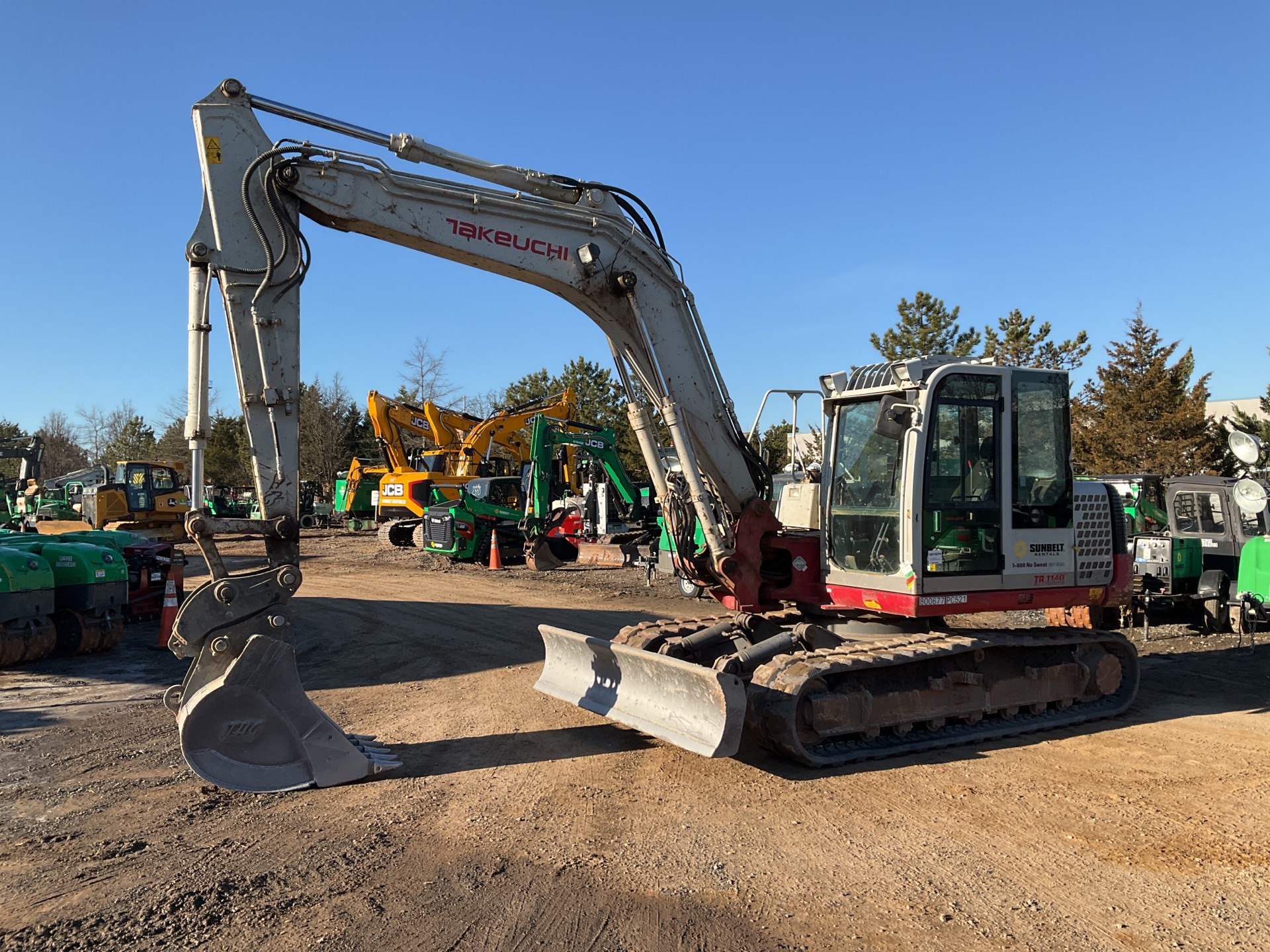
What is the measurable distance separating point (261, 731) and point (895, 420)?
4946 millimetres

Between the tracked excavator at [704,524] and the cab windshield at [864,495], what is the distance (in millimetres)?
21

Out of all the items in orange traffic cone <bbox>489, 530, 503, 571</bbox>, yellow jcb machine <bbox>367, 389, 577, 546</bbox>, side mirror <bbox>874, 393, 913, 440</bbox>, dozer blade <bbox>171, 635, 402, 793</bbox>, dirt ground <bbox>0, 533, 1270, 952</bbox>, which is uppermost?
yellow jcb machine <bbox>367, 389, 577, 546</bbox>

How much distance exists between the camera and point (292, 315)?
6164mm

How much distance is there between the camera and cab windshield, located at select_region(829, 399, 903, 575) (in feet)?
23.0

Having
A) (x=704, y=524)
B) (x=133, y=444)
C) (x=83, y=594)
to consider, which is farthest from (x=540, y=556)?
(x=133, y=444)

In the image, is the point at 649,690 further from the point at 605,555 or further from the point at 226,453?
Result: the point at 226,453

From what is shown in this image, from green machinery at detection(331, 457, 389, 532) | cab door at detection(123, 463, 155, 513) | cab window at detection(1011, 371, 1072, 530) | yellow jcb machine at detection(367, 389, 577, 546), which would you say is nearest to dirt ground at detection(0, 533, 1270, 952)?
cab window at detection(1011, 371, 1072, 530)

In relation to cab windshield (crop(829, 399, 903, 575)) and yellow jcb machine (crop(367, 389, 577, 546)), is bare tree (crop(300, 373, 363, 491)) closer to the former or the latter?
yellow jcb machine (crop(367, 389, 577, 546))

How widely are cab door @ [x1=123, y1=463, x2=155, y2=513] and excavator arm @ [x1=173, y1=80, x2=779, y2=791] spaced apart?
23651 millimetres

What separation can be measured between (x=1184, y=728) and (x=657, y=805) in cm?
472

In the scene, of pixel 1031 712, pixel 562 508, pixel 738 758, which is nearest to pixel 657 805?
pixel 738 758

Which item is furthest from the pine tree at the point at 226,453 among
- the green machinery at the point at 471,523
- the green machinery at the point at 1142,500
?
the green machinery at the point at 1142,500

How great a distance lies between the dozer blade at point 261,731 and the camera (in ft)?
18.0

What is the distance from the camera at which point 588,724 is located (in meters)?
7.42
